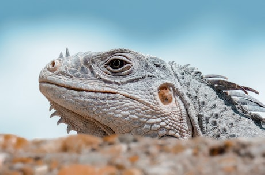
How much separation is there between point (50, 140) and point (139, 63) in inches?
227

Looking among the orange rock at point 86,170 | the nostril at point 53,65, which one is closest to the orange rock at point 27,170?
the orange rock at point 86,170

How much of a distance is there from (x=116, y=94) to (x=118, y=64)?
75 centimetres

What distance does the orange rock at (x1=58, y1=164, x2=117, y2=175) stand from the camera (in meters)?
3.50

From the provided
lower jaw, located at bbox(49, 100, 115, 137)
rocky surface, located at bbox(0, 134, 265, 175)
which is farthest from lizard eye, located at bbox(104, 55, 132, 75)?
rocky surface, located at bbox(0, 134, 265, 175)

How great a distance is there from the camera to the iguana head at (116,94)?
367 inches

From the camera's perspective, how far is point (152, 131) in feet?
31.0

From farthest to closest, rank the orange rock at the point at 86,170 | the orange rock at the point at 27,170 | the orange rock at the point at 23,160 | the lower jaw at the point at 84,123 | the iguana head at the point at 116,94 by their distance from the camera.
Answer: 1. the lower jaw at the point at 84,123
2. the iguana head at the point at 116,94
3. the orange rock at the point at 23,160
4. the orange rock at the point at 27,170
5. the orange rock at the point at 86,170

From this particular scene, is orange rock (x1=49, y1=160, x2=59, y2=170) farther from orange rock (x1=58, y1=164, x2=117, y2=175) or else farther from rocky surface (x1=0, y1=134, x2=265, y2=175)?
orange rock (x1=58, y1=164, x2=117, y2=175)

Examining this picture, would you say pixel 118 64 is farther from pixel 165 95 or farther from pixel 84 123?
pixel 84 123

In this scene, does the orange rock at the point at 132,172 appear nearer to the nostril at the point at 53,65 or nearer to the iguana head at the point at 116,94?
the iguana head at the point at 116,94

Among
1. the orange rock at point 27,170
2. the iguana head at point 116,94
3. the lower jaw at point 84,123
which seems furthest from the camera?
the lower jaw at point 84,123

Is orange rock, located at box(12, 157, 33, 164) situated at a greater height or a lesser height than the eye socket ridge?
lesser

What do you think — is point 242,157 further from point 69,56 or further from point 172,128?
point 69,56

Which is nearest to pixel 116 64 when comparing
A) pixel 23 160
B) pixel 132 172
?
pixel 23 160
